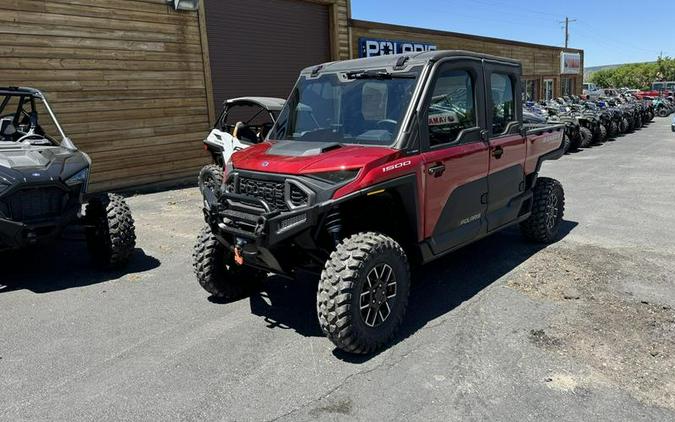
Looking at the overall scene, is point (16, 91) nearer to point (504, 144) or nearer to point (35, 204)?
point (35, 204)

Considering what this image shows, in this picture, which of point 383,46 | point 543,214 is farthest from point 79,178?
point 383,46

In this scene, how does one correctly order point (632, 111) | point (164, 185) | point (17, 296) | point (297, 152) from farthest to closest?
point (632, 111) < point (164, 185) < point (17, 296) < point (297, 152)

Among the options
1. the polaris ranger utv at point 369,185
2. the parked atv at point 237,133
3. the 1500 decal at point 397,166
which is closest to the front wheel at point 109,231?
the polaris ranger utv at point 369,185

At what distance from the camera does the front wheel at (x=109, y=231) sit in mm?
5473

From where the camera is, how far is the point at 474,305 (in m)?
4.43

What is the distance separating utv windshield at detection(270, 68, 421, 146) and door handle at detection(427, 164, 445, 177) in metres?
0.40

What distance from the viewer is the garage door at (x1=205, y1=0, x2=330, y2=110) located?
12.7 metres

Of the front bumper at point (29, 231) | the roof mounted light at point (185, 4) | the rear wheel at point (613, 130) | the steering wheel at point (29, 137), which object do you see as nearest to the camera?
the front bumper at point (29, 231)

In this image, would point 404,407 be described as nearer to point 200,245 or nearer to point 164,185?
point 200,245

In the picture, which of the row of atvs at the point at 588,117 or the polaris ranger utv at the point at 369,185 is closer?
the polaris ranger utv at the point at 369,185

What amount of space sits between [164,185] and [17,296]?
6.90 meters

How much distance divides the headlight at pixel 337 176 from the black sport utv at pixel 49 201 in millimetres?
2846

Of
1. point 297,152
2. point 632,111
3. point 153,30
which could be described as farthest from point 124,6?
point 632,111

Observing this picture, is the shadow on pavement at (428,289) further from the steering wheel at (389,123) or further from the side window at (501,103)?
the steering wheel at (389,123)
